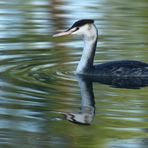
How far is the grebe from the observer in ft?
38.9

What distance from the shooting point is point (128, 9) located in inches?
709

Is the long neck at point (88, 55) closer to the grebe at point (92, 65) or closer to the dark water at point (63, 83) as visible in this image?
the grebe at point (92, 65)

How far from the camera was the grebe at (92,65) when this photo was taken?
11844mm

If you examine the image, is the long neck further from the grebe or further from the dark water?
the dark water

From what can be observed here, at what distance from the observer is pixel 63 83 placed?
37.2ft

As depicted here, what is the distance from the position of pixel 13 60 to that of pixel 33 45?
4.55ft

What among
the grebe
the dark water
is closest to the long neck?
the grebe

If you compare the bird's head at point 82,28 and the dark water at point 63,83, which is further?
the bird's head at point 82,28

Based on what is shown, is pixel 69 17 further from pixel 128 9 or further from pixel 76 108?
pixel 76 108

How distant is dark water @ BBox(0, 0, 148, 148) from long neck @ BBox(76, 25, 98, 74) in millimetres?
177

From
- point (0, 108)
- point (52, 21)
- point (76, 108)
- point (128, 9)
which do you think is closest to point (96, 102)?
point (76, 108)

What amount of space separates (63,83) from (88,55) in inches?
43.0

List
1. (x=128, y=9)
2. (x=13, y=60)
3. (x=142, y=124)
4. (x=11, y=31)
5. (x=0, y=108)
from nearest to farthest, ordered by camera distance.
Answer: (x=142, y=124), (x=0, y=108), (x=13, y=60), (x=11, y=31), (x=128, y=9)

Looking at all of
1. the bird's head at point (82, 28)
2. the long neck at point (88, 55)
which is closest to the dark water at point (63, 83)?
the long neck at point (88, 55)
